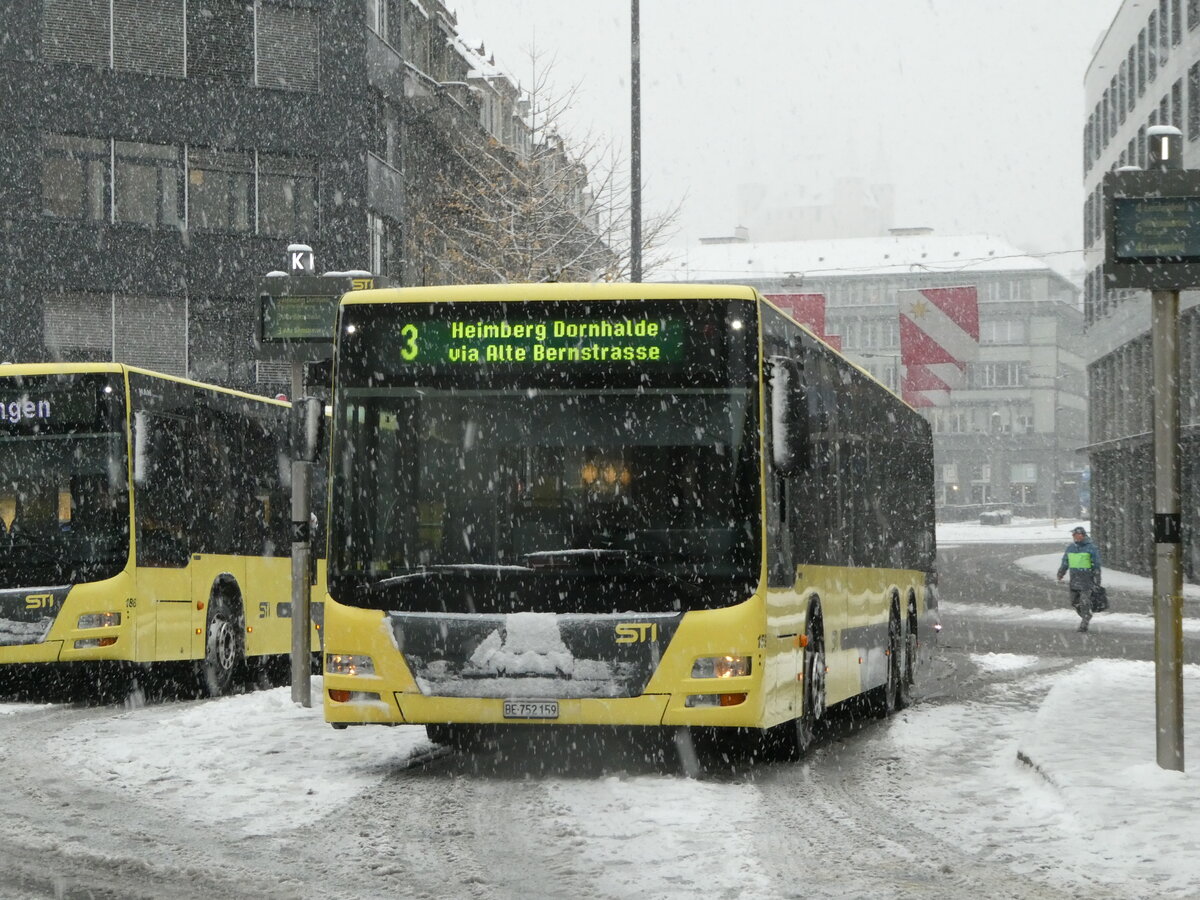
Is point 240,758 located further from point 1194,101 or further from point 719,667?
point 1194,101

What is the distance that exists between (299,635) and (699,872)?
869 centimetres

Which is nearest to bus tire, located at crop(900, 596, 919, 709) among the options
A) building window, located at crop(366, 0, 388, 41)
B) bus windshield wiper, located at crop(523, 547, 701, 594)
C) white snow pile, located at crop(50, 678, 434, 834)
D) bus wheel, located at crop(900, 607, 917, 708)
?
bus wheel, located at crop(900, 607, 917, 708)

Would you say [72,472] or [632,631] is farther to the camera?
[72,472]

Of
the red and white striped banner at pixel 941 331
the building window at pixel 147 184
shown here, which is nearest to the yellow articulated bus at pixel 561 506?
the red and white striped banner at pixel 941 331

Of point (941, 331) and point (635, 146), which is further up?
point (635, 146)

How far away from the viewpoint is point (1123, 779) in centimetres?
1106

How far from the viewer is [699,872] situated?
27.6 feet

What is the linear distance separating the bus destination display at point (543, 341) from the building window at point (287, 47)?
103ft

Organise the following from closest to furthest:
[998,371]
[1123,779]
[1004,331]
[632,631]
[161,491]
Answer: [1123,779]
[632,631]
[161,491]
[1004,331]
[998,371]

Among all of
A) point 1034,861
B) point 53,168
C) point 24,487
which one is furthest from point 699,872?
point 53,168

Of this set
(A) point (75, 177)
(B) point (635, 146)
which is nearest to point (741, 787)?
(B) point (635, 146)

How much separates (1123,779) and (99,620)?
939cm

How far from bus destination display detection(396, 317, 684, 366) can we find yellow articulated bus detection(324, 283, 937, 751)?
0.04 feet

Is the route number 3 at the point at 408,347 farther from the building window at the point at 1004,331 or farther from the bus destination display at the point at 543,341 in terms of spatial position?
the building window at the point at 1004,331
